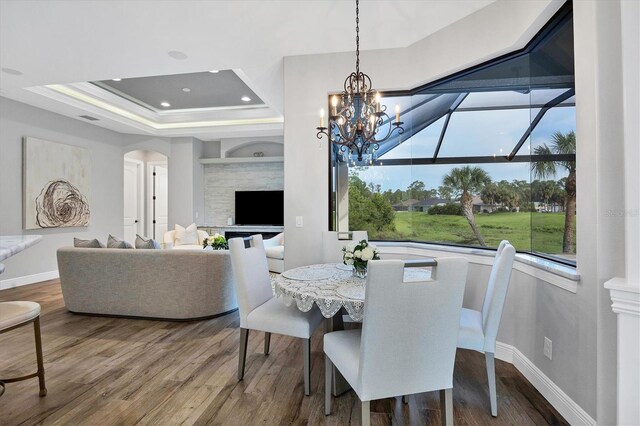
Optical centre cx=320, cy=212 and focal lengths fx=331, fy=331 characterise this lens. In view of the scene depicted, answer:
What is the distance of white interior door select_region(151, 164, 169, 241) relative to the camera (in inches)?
334

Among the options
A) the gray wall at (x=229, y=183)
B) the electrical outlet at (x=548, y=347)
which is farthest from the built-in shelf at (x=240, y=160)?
the electrical outlet at (x=548, y=347)

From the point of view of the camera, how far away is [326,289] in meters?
1.94

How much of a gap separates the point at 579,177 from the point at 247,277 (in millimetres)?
2054

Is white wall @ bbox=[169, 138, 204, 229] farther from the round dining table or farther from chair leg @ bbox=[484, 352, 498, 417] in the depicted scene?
chair leg @ bbox=[484, 352, 498, 417]

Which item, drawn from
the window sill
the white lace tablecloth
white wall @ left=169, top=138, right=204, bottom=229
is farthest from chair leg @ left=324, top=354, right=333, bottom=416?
white wall @ left=169, top=138, right=204, bottom=229

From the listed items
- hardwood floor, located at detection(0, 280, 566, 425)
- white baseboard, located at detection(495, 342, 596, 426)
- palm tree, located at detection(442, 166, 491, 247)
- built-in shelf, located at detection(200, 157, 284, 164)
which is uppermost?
built-in shelf, located at detection(200, 157, 284, 164)

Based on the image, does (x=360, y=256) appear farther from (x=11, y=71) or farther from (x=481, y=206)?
(x=11, y=71)

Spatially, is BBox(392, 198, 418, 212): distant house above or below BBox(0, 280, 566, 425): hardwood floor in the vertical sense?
above

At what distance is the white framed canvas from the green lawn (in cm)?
518

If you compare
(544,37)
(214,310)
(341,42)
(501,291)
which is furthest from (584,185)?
(214,310)

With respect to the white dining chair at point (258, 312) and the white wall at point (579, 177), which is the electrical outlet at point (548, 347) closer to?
the white wall at point (579, 177)

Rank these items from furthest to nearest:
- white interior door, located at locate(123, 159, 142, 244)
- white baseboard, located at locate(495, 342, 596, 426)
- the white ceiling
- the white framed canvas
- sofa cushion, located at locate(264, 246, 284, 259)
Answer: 1. white interior door, located at locate(123, 159, 142, 244)
2. sofa cushion, located at locate(264, 246, 284, 259)
3. the white framed canvas
4. the white ceiling
5. white baseboard, located at locate(495, 342, 596, 426)

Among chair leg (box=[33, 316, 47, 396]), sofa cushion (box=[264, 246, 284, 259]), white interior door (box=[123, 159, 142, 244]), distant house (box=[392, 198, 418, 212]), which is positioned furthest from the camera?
white interior door (box=[123, 159, 142, 244])

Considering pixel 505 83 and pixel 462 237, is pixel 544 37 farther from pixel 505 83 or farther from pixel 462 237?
pixel 462 237
